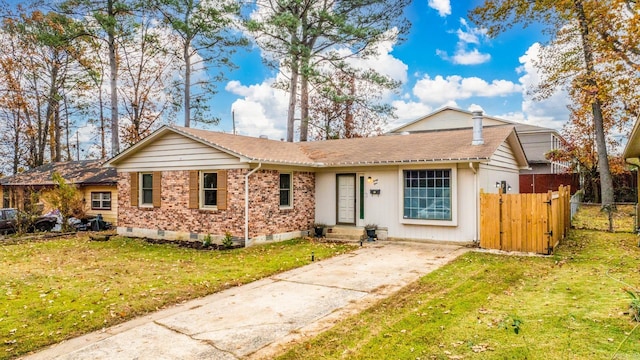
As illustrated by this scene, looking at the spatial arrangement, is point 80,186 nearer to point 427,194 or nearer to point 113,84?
point 113,84

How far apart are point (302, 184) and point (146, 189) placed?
570 centimetres

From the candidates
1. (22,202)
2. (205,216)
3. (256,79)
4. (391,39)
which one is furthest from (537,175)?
(22,202)

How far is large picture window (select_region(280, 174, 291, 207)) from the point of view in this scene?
1347 cm

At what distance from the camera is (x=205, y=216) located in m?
12.9

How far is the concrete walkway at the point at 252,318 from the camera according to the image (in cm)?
473

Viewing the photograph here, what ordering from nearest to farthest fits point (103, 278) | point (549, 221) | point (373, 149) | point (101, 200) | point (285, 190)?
1. point (103, 278)
2. point (549, 221)
3. point (285, 190)
4. point (373, 149)
5. point (101, 200)

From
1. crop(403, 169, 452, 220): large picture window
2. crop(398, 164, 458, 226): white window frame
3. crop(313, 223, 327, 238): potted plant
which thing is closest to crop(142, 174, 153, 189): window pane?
crop(313, 223, 327, 238): potted plant

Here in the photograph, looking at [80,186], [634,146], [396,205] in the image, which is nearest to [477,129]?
[396,205]

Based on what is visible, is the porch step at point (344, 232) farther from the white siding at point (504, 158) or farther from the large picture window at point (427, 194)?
the white siding at point (504, 158)

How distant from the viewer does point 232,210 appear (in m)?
12.2

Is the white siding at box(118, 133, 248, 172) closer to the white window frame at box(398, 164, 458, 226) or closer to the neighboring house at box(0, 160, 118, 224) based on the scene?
the white window frame at box(398, 164, 458, 226)

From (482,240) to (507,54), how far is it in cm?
1505

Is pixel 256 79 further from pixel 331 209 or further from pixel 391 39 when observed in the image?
pixel 331 209

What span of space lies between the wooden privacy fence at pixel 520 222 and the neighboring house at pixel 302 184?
747 mm
